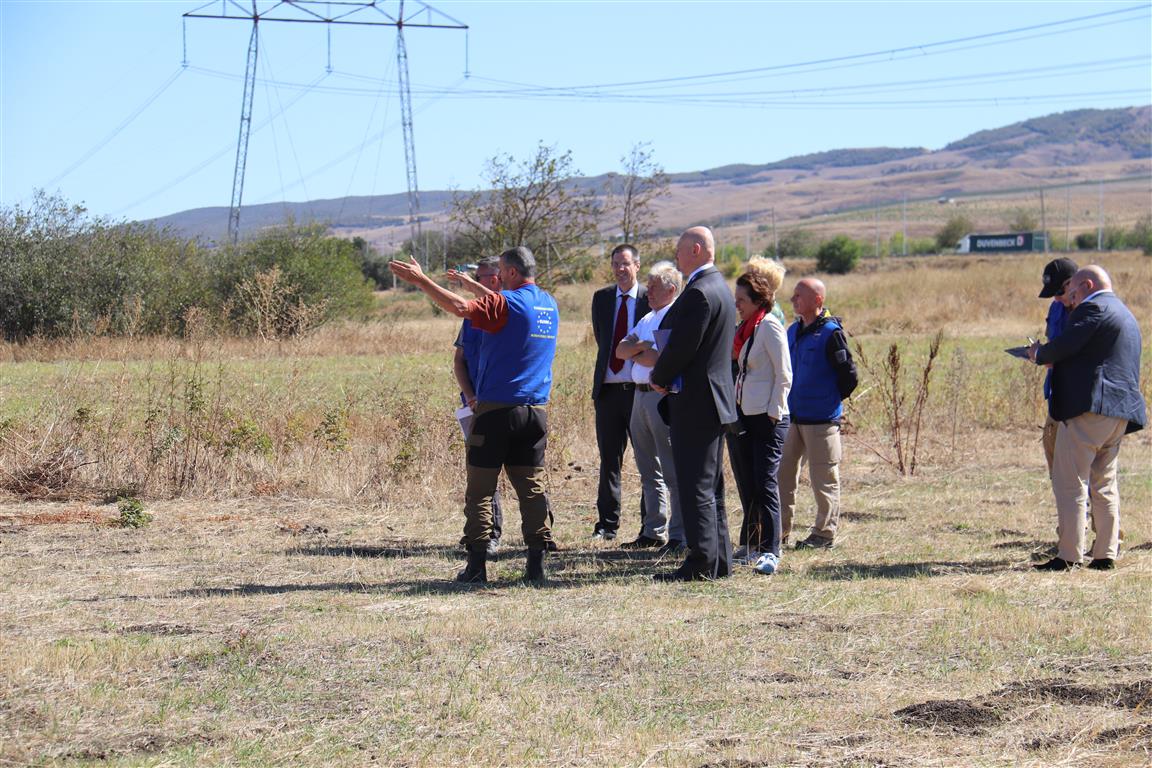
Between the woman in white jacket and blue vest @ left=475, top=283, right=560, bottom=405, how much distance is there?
158cm

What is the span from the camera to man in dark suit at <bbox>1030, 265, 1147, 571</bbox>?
310 inches

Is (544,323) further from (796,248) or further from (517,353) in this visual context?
(796,248)

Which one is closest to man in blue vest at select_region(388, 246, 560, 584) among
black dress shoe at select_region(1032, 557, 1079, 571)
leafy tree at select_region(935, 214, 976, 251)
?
black dress shoe at select_region(1032, 557, 1079, 571)

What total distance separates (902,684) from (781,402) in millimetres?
2901

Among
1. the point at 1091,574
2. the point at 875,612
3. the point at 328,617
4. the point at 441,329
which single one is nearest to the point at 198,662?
the point at 328,617

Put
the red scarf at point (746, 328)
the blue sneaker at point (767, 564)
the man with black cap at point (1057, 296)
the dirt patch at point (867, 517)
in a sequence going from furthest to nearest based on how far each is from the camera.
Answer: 1. the dirt patch at point (867, 517)
2. the man with black cap at point (1057, 296)
3. the red scarf at point (746, 328)
4. the blue sneaker at point (767, 564)

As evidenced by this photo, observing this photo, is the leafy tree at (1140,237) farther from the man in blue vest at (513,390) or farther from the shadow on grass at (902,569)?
the man in blue vest at (513,390)

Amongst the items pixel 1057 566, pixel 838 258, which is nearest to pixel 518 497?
pixel 1057 566

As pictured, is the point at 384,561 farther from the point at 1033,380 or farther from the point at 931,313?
the point at 931,313

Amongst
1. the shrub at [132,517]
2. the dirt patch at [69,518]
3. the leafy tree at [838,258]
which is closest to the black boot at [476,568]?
the shrub at [132,517]

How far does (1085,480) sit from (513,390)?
393 cm

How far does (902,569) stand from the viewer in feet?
27.2

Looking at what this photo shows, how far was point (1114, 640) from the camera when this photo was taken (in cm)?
622

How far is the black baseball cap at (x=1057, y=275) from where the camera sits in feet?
28.0
